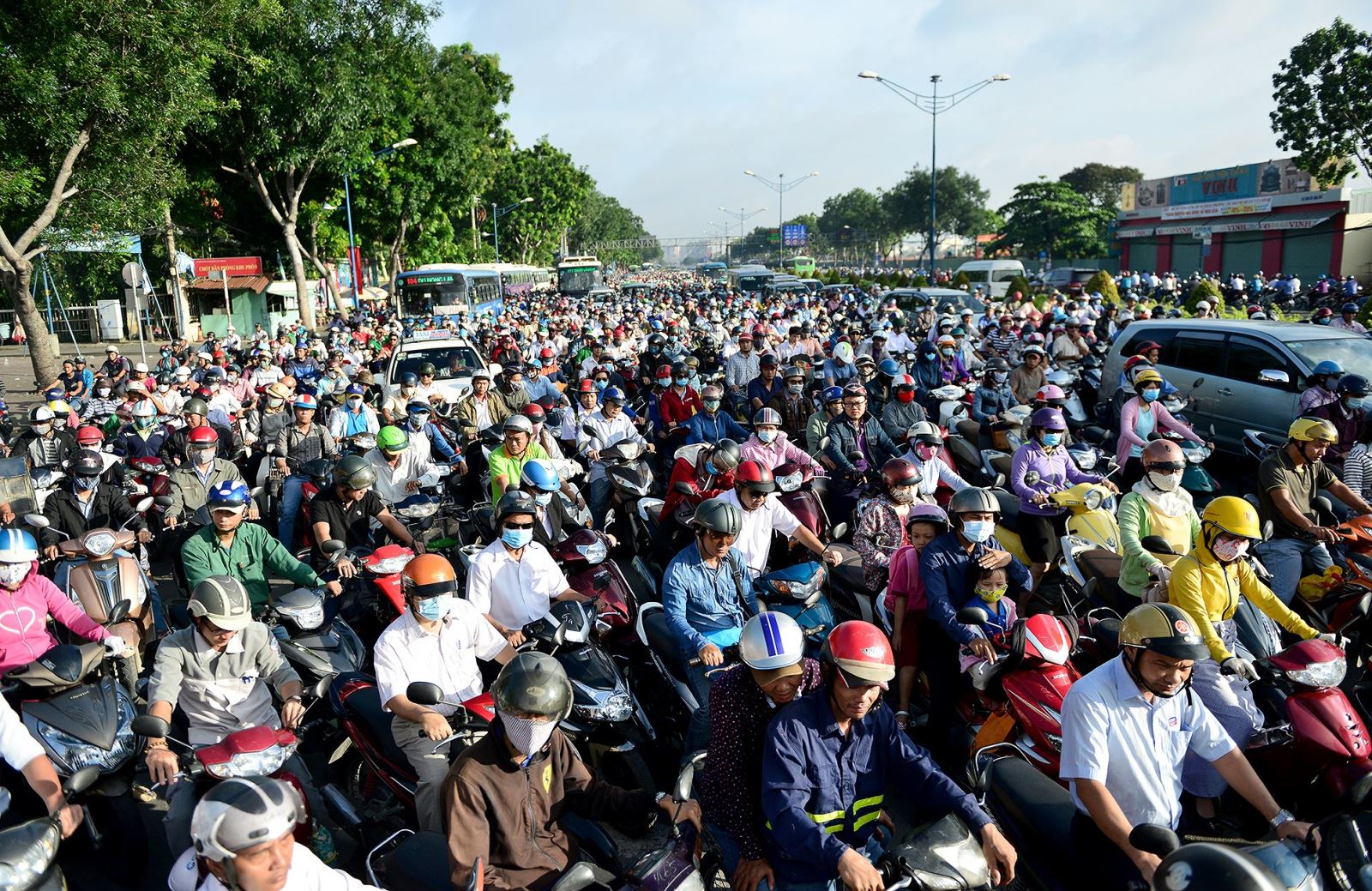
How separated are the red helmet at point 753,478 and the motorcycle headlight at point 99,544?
3.86m

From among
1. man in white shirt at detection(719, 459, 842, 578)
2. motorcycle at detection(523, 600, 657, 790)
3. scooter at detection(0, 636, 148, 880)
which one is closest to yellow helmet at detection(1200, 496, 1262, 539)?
man in white shirt at detection(719, 459, 842, 578)

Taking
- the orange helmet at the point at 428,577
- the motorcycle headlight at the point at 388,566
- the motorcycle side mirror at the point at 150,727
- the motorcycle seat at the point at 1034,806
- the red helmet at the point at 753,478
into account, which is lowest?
the motorcycle seat at the point at 1034,806

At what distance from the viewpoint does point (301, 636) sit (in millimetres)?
5477

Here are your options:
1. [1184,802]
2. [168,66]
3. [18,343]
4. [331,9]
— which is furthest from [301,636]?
[18,343]

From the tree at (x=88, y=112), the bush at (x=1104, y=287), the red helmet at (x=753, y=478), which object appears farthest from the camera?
the bush at (x=1104, y=287)

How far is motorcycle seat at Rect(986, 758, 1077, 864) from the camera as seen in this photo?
3.60 metres

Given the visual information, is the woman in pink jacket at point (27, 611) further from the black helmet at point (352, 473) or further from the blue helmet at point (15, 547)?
the black helmet at point (352, 473)

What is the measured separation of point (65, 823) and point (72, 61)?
1775 cm

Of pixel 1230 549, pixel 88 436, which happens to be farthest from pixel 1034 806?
pixel 88 436

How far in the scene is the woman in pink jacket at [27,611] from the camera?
195 inches

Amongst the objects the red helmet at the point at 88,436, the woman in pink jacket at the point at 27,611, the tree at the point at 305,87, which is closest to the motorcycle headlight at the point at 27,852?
the woman in pink jacket at the point at 27,611

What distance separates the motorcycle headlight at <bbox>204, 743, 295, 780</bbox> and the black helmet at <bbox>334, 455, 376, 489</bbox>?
10.7 feet

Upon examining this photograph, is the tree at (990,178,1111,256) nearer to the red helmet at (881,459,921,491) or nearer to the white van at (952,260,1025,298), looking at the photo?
the white van at (952,260,1025,298)

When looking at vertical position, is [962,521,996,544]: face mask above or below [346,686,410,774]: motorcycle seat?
above
